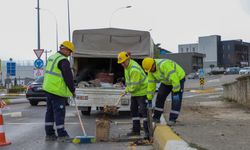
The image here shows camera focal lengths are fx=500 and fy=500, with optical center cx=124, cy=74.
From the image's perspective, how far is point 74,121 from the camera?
50.8 feet

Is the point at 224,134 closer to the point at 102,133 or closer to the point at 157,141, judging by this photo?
the point at 157,141

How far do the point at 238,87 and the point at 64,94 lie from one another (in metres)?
10.6

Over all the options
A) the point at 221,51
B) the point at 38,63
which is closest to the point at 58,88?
the point at 38,63

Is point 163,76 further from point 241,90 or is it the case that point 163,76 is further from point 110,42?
point 241,90

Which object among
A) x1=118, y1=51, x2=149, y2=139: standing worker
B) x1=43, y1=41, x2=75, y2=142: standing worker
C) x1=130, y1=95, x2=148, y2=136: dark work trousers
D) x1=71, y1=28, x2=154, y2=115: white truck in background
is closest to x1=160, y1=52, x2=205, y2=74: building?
x1=71, y1=28, x2=154, y2=115: white truck in background

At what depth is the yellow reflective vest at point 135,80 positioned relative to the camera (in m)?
10.8

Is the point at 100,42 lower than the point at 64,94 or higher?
higher

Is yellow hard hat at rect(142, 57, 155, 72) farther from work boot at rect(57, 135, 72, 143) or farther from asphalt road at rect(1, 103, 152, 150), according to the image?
work boot at rect(57, 135, 72, 143)

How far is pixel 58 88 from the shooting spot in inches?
418

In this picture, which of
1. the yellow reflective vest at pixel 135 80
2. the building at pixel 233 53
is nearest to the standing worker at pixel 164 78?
the yellow reflective vest at pixel 135 80

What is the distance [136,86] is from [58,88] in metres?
1.67

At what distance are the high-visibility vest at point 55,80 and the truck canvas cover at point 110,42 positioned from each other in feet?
22.8

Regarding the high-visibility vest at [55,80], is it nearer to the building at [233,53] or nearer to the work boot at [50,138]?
the work boot at [50,138]

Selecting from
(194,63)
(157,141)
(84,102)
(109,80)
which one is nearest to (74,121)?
(84,102)
